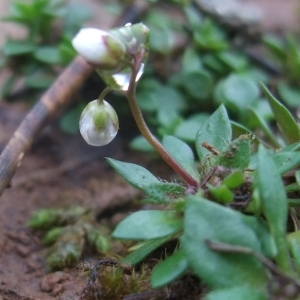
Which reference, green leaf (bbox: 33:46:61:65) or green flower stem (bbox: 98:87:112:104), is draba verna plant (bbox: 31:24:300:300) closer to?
green flower stem (bbox: 98:87:112:104)

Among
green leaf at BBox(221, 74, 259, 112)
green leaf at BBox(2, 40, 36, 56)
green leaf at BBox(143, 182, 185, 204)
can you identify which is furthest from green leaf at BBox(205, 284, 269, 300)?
green leaf at BBox(2, 40, 36, 56)

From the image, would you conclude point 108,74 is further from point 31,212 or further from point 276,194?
point 31,212

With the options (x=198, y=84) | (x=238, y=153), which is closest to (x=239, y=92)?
(x=198, y=84)

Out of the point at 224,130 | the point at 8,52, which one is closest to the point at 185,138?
the point at 224,130

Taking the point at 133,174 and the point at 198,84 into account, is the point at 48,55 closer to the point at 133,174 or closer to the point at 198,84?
the point at 198,84

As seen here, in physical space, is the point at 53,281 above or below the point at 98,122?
below

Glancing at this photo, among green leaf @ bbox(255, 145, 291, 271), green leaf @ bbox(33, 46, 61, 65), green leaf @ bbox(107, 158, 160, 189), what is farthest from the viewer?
green leaf @ bbox(33, 46, 61, 65)

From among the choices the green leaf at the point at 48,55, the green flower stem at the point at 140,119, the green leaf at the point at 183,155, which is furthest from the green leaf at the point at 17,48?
the green flower stem at the point at 140,119
